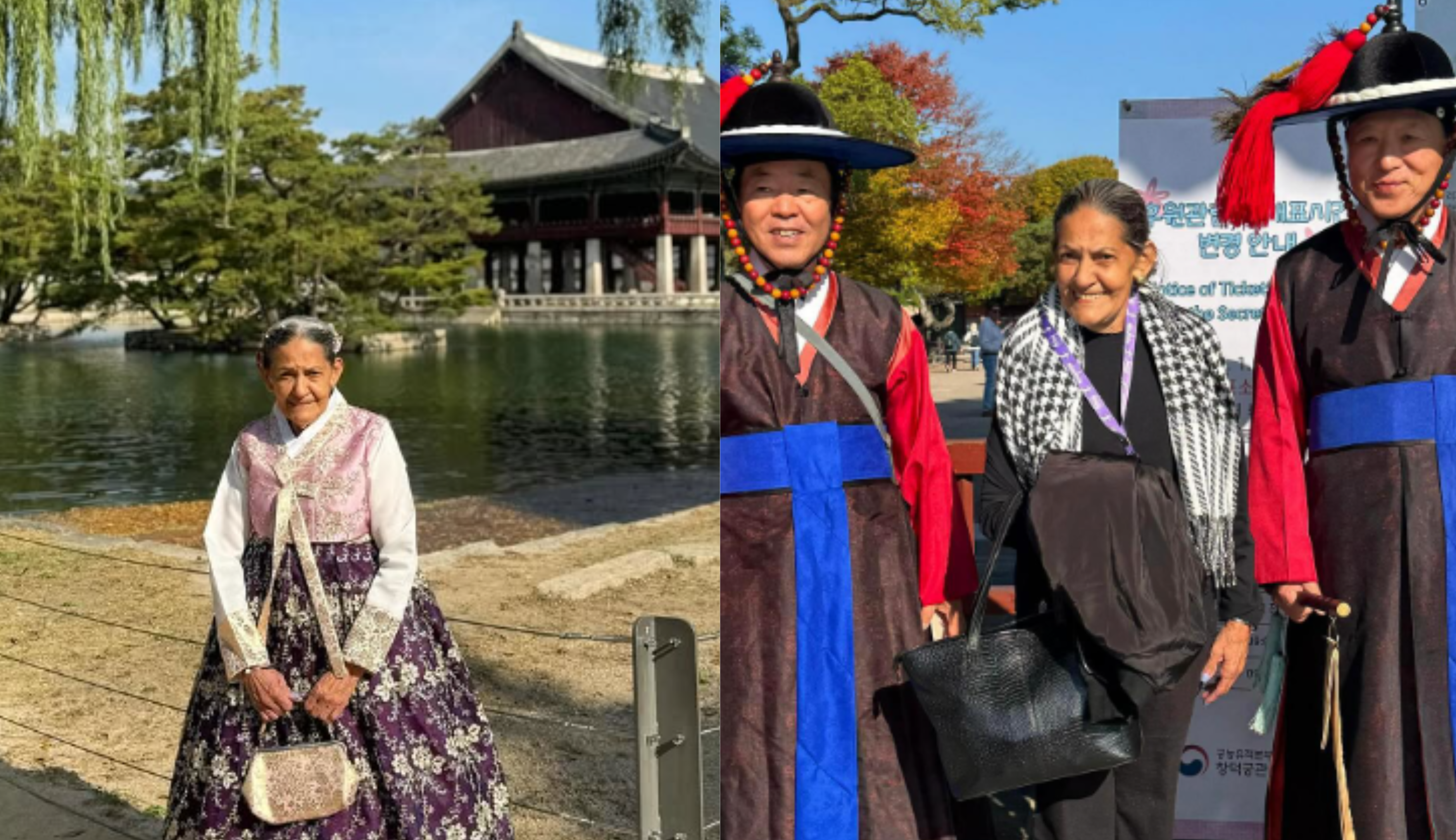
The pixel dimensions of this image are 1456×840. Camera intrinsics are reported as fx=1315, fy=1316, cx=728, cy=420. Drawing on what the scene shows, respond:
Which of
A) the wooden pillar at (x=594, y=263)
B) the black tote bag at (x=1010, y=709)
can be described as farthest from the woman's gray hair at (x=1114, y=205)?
the wooden pillar at (x=594, y=263)

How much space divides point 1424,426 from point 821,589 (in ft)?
3.24

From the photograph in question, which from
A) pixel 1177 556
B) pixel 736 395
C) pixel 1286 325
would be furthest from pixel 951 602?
pixel 1286 325

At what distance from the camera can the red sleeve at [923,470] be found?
2.09 m

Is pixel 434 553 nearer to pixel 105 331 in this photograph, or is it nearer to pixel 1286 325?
pixel 1286 325

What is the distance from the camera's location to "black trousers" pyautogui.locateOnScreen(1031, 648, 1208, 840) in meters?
2.13

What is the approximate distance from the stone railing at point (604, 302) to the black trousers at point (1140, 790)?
31584 mm

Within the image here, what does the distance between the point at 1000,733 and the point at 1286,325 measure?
2.79 feet

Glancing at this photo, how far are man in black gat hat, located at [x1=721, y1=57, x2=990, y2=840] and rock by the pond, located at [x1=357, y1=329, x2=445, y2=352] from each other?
17.7m

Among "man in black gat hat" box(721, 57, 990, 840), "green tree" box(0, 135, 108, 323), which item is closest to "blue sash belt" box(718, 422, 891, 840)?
"man in black gat hat" box(721, 57, 990, 840)

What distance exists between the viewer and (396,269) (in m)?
20.2

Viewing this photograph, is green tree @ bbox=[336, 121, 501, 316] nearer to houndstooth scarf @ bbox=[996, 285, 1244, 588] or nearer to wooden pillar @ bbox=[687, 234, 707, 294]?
wooden pillar @ bbox=[687, 234, 707, 294]

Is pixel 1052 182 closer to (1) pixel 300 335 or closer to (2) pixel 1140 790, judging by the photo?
(2) pixel 1140 790

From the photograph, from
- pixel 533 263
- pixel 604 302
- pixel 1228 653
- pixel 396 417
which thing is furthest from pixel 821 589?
pixel 533 263

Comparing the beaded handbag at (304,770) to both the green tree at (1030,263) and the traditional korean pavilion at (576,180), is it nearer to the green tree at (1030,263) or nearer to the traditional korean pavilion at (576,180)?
the green tree at (1030,263)
